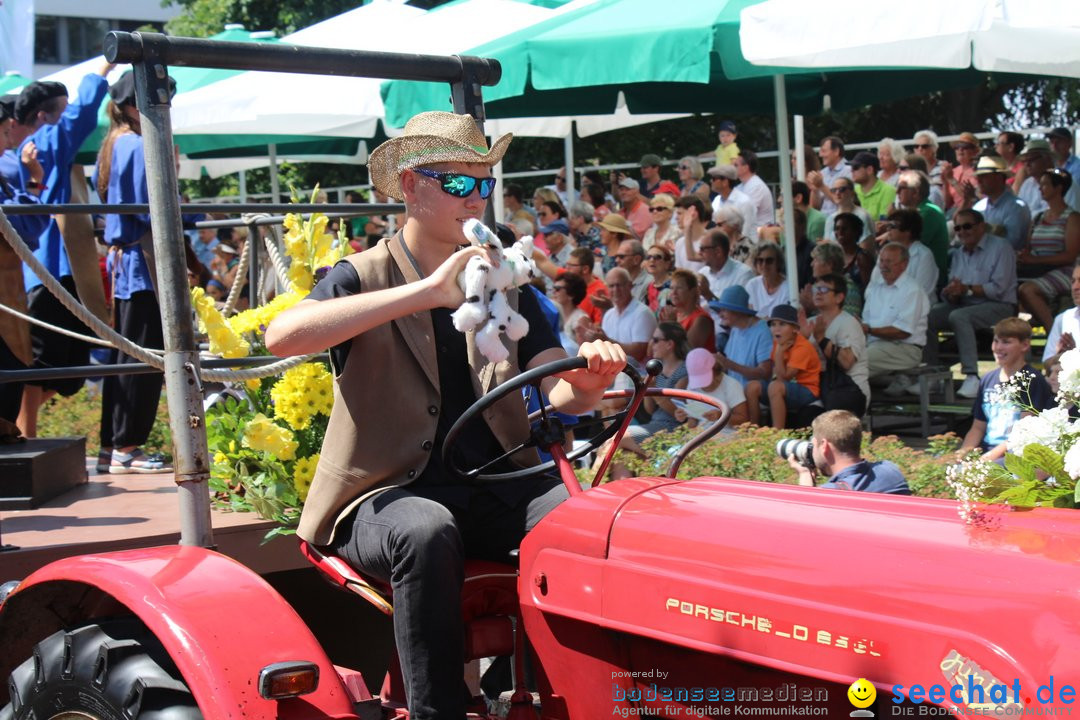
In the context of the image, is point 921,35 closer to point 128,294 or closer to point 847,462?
point 847,462

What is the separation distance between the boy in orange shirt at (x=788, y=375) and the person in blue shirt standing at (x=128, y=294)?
3.57 m

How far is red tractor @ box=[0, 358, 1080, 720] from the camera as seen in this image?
1.95 meters

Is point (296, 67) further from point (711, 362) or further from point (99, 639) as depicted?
point (711, 362)

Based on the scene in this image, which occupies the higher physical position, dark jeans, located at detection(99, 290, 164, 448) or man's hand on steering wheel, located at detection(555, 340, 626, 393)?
man's hand on steering wheel, located at detection(555, 340, 626, 393)

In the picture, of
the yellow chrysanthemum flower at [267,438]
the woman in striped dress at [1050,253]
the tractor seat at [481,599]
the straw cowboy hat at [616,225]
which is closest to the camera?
the tractor seat at [481,599]

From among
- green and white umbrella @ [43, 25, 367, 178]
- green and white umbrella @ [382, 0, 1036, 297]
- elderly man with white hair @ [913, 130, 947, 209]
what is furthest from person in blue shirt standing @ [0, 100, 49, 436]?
elderly man with white hair @ [913, 130, 947, 209]

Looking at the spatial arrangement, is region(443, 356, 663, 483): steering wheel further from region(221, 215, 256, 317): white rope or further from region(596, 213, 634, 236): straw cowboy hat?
region(596, 213, 634, 236): straw cowboy hat

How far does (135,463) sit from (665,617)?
308cm

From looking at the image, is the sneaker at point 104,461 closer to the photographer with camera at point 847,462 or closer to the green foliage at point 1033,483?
the photographer with camera at point 847,462

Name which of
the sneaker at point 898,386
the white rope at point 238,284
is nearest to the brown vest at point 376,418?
the white rope at point 238,284

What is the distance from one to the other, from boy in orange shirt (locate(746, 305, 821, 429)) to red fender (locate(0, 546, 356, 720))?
487 centimetres

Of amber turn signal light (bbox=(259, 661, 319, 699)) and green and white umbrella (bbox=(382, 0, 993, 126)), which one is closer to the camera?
amber turn signal light (bbox=(259, 661, 319, 699))

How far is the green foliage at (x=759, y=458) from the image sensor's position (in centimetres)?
530

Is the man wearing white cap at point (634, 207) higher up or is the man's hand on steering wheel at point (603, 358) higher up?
the man wearing white cap at point (634, 207)
